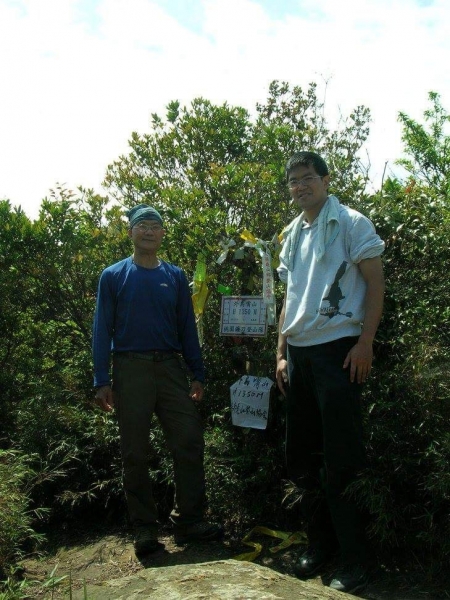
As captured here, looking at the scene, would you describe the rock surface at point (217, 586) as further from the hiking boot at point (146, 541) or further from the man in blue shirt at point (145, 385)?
the man in blue shirt at point (145, 385)

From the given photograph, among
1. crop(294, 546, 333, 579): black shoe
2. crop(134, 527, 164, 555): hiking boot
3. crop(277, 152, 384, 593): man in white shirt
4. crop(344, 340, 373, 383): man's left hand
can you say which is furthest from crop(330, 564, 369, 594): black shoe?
crop(134, 527, 164, 555): hiking boot

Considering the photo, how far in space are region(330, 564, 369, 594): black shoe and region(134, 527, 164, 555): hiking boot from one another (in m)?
1.21

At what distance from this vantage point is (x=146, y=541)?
14.6 ft

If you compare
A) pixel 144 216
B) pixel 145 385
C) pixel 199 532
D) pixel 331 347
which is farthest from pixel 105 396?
pixel 331 347

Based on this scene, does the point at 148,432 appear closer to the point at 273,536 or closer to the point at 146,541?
the point at 146,541

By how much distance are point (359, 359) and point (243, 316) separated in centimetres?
124

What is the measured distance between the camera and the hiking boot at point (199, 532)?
4.52 metres

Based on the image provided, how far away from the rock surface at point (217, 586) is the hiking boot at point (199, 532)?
3.60ft

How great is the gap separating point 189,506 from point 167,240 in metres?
1.94

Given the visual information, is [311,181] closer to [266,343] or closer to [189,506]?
[266,343]

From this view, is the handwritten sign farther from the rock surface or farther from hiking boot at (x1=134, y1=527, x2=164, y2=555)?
the rock surface

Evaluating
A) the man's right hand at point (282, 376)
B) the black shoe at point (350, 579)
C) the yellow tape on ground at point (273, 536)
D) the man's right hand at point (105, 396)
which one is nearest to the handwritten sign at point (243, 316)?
the man's right hand at point (282, 376)

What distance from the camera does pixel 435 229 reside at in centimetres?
462

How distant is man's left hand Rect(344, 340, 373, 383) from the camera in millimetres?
3699
